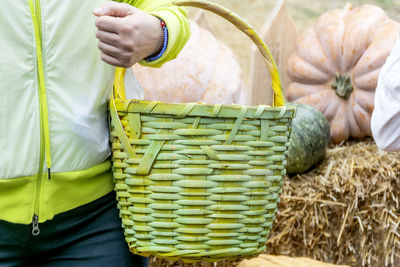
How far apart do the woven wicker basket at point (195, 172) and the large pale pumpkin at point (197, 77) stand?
1490 millimetres

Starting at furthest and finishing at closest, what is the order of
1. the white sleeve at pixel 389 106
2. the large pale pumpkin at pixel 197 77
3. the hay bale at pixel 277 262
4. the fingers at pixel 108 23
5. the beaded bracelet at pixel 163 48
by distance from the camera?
the large pale pumpkin at pixel 197 77
the hay bale at pixel 277 262
the white sleeve at pixel 389 106
the beaded bracelet at pixel 163 48
the fingers at pixel 108 23

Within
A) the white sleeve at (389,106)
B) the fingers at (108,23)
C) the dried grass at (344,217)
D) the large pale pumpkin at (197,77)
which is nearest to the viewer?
the fingers at (108,23)

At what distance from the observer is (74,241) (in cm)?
123

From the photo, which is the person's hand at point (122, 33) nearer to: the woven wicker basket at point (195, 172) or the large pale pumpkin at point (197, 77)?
the woven wicker basket at point (195, 172)

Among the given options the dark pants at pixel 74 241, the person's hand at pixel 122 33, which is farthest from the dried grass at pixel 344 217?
the person's hand at pixel 122 33

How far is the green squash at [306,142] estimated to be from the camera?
2756 mm

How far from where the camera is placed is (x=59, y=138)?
3.71ft

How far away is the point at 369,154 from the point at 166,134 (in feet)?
6.31

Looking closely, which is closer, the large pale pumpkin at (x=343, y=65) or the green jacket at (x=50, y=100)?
the green jacket at (x=50, y=100)

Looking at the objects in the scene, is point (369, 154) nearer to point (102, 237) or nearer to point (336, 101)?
point (336, 101)

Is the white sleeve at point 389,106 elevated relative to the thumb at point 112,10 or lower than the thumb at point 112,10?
lower

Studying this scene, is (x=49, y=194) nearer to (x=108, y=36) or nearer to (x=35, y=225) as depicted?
(x=35, y=225)

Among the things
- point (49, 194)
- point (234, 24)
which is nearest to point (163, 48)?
point (234, 24)

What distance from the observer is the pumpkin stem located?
314 centimetres
